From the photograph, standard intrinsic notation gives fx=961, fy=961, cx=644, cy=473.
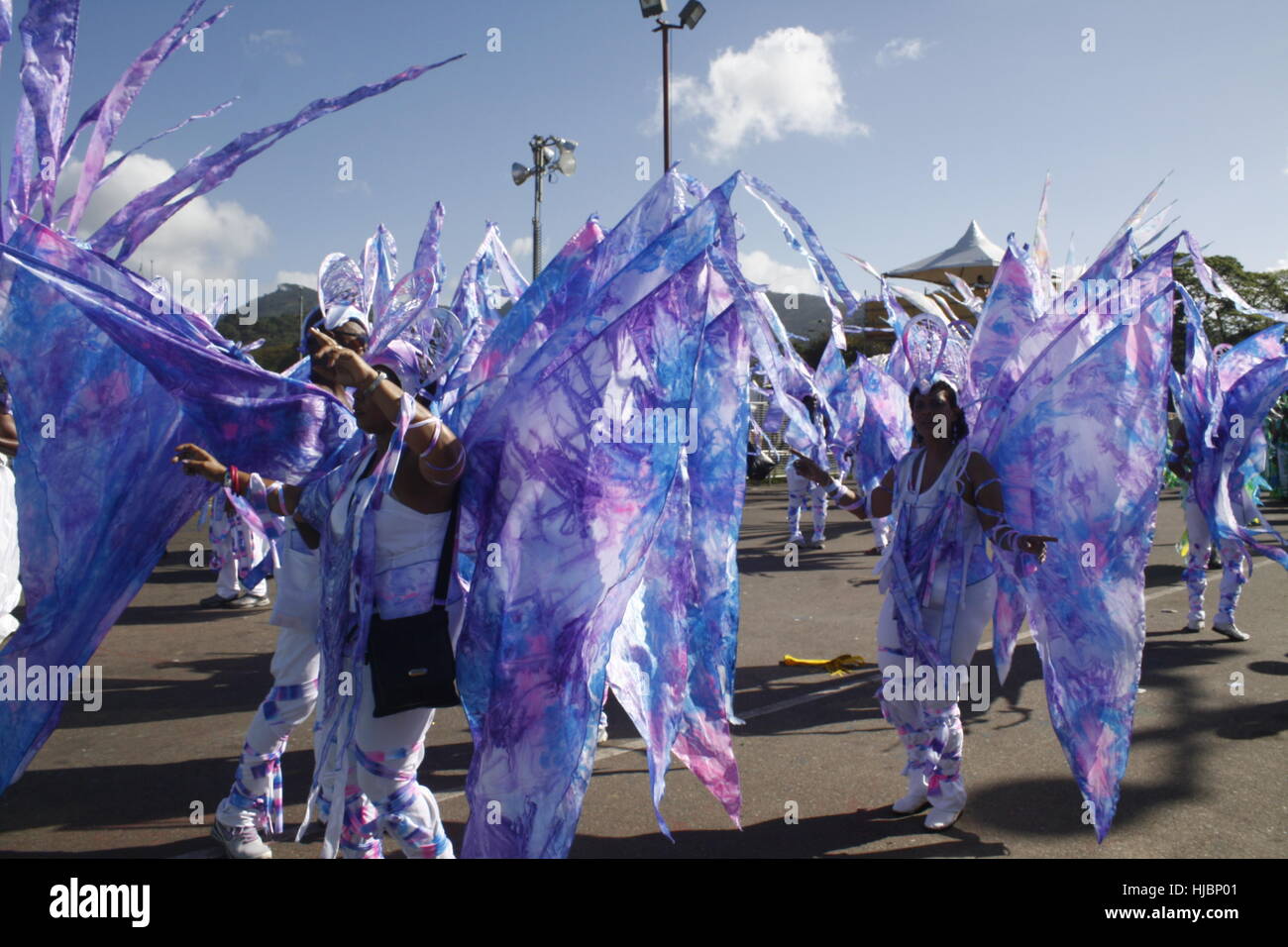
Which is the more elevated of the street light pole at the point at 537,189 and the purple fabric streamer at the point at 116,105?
the street light pole at the point at 537,189

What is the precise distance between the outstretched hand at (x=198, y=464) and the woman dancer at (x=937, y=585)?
2.18m

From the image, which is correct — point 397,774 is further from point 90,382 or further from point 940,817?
point 940,817

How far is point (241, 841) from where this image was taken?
11.7 feet

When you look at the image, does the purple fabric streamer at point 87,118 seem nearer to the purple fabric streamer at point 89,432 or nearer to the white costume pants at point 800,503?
the purple fabric streamer at point 89,432


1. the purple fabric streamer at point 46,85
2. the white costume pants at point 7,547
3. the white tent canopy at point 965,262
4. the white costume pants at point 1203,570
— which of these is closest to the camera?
the purple fabric streamer at point 46,85

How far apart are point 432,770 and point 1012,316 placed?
3569mm

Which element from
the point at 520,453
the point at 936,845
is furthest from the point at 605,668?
the point at 936,845

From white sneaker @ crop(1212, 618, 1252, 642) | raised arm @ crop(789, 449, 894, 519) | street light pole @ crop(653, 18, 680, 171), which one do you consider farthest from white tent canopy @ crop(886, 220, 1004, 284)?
raised arm @ crop(789, 449, 894, 519)

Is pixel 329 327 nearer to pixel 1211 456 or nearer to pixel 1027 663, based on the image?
pixel 1027 663

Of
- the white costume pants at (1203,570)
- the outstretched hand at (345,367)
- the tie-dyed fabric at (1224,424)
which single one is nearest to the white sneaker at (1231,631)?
the white costume pants at (1203,570)

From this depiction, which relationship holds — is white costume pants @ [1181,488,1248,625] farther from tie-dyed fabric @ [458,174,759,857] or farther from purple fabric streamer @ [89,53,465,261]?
purple fabric streamer @ [89,53,465,261]

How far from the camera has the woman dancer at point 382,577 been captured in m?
2.70

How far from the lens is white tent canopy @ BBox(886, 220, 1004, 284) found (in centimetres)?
2336

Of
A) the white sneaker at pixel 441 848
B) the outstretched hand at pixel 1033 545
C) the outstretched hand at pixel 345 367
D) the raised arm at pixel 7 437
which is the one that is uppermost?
the outstretched hand at pixel 345 367
